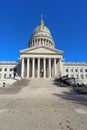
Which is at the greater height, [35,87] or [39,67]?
[39,67]

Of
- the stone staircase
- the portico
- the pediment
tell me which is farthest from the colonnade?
the stone staircase

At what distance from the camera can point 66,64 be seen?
2596 inches

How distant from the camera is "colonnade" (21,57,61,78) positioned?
163ft

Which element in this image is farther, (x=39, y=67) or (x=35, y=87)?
(x=39, y=67)

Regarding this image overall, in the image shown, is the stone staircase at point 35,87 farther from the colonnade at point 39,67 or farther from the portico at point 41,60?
the portico at point 41,60

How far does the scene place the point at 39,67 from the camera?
50.0 meters

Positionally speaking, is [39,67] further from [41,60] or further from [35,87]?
[35,87]

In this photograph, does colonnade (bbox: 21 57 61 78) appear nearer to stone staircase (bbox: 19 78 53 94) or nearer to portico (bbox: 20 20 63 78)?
portico (bbox: 20 20 63 78)

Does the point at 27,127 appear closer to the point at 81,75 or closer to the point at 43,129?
the point at 43,129

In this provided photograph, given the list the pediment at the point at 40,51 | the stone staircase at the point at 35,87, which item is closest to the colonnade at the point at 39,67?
the pediment at the point at 40,51

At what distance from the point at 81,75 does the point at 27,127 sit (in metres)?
64.7

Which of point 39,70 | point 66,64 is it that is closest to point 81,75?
point 66,64

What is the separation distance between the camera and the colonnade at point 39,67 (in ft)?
163

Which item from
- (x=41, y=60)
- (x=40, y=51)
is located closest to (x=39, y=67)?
(x=41, y=60)
